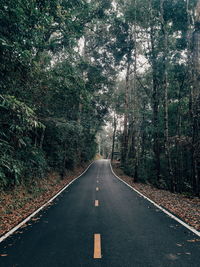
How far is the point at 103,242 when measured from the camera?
4.81 m

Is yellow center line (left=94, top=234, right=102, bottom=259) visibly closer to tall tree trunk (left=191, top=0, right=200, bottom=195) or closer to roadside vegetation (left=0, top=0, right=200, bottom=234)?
roadside vegetation (left=0, top=0, right=200, bottom=234)

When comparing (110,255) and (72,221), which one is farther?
(72,221)

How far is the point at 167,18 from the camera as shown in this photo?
15.6m

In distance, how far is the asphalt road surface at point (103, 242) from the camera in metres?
3.96

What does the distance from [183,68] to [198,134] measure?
847 centimetres

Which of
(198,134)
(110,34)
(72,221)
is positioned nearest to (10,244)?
(72,221)

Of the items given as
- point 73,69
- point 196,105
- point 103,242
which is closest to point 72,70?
point 73,69

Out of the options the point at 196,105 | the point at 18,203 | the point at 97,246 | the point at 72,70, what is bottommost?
the point at 18,203

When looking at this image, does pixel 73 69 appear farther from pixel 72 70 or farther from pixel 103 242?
pixel 103 242

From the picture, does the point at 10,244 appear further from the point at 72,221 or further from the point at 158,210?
the point at 158,210

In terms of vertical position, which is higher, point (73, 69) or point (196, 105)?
point (73, 69)

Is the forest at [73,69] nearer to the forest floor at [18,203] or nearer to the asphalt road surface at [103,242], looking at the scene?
the forest floor at [18,203]

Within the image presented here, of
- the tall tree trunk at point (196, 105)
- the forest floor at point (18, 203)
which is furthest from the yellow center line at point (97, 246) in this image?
the tall tree trunk at point (196, 105)

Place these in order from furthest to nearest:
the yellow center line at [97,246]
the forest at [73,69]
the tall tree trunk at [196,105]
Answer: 1. the tall tree trunk at [196,105]
2. the forest at [73,69]
3. the yellow center line at [97,246]
